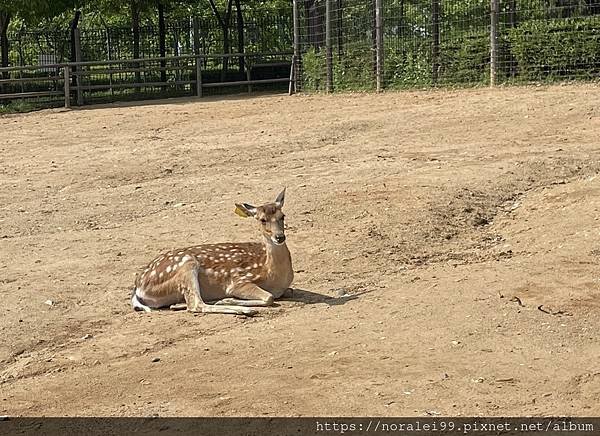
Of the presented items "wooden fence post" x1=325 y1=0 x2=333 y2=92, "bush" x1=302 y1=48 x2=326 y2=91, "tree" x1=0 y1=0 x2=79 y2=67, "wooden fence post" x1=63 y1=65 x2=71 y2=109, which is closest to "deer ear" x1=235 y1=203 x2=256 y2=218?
"wooden fence post" x1=325 y1=0 x2=333 y2=92

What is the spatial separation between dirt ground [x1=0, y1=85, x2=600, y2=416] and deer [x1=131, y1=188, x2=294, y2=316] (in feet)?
0.68

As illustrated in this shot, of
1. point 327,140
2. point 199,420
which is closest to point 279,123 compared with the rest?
point 327,140

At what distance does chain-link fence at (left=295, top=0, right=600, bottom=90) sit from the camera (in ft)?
59.0

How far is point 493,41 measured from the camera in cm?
1839

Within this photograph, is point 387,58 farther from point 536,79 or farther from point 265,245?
point 265,245

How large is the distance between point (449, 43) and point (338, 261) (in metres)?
11.0

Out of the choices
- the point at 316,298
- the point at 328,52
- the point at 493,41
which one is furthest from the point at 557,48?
the point at 316,298

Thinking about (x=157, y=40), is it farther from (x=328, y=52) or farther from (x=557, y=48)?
(x=557, y=48)

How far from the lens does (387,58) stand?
20891mm

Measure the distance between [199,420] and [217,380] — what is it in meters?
0.67

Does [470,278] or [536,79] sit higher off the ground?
[536,79]

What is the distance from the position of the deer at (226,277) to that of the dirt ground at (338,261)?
8.2 inches

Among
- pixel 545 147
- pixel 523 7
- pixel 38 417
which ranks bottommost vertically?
pixel 38 417

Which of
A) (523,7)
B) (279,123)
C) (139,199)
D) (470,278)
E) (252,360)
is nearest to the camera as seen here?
(252,360)
